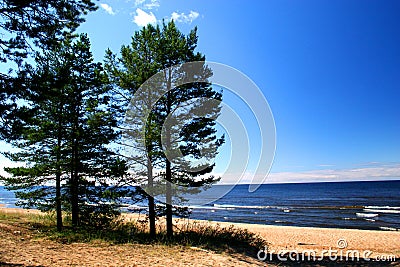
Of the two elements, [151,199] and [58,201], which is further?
[58,201]

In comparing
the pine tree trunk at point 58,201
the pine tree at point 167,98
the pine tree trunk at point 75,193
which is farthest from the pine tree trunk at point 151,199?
the pine tree trunk at point 58,201

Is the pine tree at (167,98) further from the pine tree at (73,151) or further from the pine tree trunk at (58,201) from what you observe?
the pine tree trunk at (58,201)

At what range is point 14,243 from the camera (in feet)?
32.0

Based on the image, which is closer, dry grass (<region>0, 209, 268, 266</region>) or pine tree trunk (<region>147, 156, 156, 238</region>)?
dry grass (<region>0, 209, 268, 266</region>)

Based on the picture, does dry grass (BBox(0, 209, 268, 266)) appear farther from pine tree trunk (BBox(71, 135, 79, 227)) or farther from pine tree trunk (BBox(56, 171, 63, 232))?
pine tree trunk (BBox(71, 135, 79, 227))

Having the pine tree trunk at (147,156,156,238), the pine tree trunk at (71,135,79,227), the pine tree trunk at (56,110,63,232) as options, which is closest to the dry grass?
the pine tree trunk at (147,156,156,238)

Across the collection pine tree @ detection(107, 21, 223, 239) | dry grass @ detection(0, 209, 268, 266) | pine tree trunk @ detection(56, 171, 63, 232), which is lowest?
dry grass @ detection(0, 209, 268, 266)

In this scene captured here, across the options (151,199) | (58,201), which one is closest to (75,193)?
(58,201)

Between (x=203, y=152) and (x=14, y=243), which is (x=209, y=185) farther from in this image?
(x=14, y=243)

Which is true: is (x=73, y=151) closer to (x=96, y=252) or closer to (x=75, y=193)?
(x=75, y=193)

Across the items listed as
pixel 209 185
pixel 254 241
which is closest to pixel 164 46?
pixel 209 185

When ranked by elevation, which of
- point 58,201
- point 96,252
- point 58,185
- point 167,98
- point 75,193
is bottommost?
point 96,252

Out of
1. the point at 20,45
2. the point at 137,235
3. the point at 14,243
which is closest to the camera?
the point at 20,45

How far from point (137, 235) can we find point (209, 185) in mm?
4212
